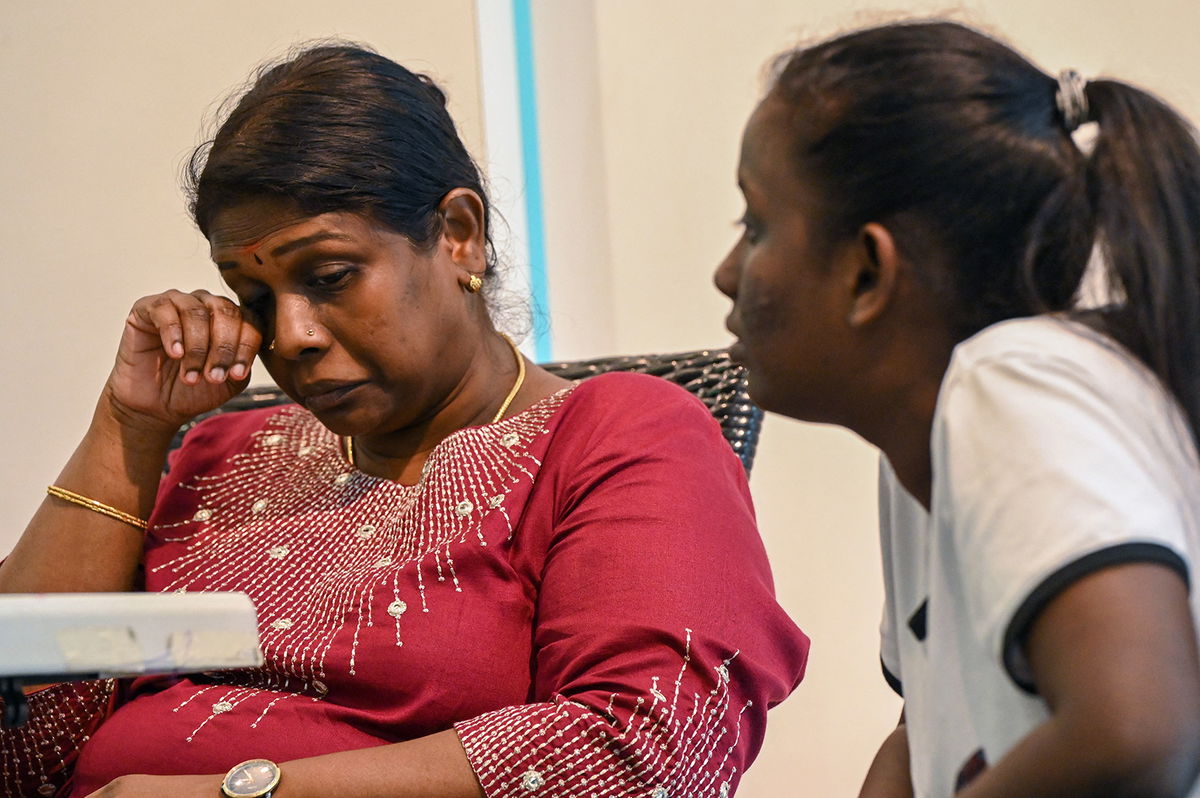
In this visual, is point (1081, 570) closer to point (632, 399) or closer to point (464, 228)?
point (632, 399)

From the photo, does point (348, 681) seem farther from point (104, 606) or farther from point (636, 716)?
point (104, 606)

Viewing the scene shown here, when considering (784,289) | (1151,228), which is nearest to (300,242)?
(784,289)

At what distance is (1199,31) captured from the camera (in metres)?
2.32

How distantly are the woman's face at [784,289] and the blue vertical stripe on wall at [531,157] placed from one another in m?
1.77

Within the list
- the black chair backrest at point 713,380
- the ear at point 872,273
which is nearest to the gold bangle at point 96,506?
the black chair backrest at point 713,380

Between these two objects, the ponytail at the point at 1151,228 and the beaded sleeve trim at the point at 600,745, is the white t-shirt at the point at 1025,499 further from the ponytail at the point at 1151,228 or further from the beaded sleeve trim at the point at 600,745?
the beaded sleeve trim at the point at 600,745

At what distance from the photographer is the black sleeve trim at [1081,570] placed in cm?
72

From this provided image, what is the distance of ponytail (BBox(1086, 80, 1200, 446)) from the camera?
86 centimetres

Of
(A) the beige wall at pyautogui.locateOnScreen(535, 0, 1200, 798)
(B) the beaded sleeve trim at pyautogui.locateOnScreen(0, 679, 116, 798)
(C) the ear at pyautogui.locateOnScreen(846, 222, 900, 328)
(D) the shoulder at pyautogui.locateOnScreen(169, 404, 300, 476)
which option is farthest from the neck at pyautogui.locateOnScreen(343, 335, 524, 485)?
(A) the beige wall at pyautogui.locateOnScreen(535, 0, 1200, 798)

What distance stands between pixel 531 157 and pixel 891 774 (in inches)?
75.6

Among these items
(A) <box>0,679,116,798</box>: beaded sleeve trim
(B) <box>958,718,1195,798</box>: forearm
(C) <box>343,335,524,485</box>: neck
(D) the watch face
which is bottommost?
(A) <box>0,679,116,798</box>: beaded sleeve trim

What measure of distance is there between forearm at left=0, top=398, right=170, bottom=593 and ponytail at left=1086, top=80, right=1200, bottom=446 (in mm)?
1273

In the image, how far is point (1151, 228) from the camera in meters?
0.88

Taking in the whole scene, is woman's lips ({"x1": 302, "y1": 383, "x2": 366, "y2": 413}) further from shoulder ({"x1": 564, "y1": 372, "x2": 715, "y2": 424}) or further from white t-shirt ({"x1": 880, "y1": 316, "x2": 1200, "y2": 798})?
white t-shirt ({"x1": 880, "y1": 316, "x2": 1200, "y2": 798})
